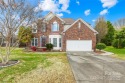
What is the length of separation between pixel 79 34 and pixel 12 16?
16.5 m

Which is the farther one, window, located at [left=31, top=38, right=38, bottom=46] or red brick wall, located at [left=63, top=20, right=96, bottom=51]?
window, located at [left=31, top=38, right=38, bottom=46]

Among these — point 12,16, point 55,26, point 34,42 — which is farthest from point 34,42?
point 12,16

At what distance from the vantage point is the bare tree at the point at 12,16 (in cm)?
1507

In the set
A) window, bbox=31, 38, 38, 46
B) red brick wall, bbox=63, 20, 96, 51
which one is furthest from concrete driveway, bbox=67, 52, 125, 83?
window, bbox=31, 38, 38, 46

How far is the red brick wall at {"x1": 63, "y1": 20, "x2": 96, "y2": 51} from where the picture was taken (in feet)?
98.5

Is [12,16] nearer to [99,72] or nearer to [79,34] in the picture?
[99,72]

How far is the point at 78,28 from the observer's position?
30172 mm

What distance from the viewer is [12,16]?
1553cm

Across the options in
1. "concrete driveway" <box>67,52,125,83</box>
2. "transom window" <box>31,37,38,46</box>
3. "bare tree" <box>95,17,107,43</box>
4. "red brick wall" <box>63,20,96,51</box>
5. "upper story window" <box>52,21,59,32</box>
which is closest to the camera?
"concrete driveway" <box>67,52,125,83</box>

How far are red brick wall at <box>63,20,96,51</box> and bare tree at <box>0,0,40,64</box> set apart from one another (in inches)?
563

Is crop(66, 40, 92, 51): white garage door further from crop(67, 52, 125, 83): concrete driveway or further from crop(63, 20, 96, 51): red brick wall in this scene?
crop(67, 52, 125, 83): concrete driveway

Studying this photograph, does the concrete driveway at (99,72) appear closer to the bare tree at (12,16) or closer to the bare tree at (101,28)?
the bare tree at (12,16)

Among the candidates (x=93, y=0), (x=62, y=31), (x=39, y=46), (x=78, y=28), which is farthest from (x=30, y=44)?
(x=93, y=0)

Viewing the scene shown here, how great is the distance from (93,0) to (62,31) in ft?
27.7
